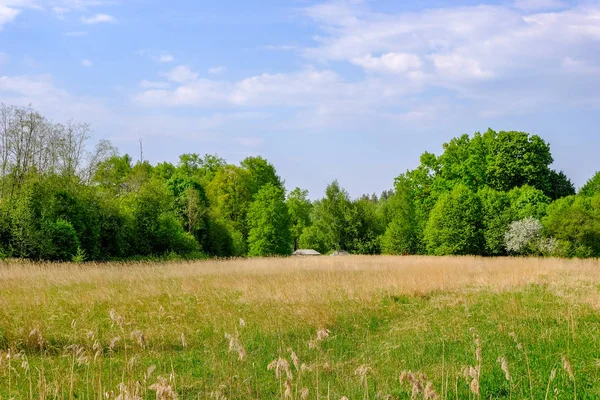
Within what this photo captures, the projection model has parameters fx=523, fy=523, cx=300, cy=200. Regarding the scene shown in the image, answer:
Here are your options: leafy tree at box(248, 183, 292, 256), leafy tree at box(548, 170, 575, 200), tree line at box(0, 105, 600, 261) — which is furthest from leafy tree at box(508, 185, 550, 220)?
leafy tree at box(248, 183, 292, 256)

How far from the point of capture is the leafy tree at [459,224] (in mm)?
46438

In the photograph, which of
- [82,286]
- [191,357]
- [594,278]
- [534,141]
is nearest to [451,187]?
[534,141]

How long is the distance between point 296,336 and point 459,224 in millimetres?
37816

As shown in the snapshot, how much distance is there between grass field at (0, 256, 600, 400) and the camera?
7656 millimetres

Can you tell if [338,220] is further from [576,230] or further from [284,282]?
[284,282]

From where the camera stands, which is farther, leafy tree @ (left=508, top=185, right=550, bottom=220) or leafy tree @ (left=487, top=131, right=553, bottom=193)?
leafy tree @ (left=487, top=131, right=553, bottom=193)

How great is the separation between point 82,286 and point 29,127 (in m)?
24.1

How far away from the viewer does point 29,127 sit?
37188 millimetres

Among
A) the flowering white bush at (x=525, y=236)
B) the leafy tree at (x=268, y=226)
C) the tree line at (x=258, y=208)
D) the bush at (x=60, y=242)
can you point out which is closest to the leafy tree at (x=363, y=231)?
the tree line at (x=258, y=208)

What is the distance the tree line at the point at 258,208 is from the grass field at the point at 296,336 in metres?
13.1

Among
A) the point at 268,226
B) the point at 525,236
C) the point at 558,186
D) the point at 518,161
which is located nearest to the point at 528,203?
the point at 525,236

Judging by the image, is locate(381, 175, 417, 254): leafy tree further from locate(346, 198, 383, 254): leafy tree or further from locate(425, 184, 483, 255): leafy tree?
locate(425, 184, 483, 255): leafy tree

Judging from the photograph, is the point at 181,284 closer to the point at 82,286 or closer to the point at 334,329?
the point at 82,286

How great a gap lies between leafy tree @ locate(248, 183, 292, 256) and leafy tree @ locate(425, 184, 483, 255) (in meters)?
15.6
